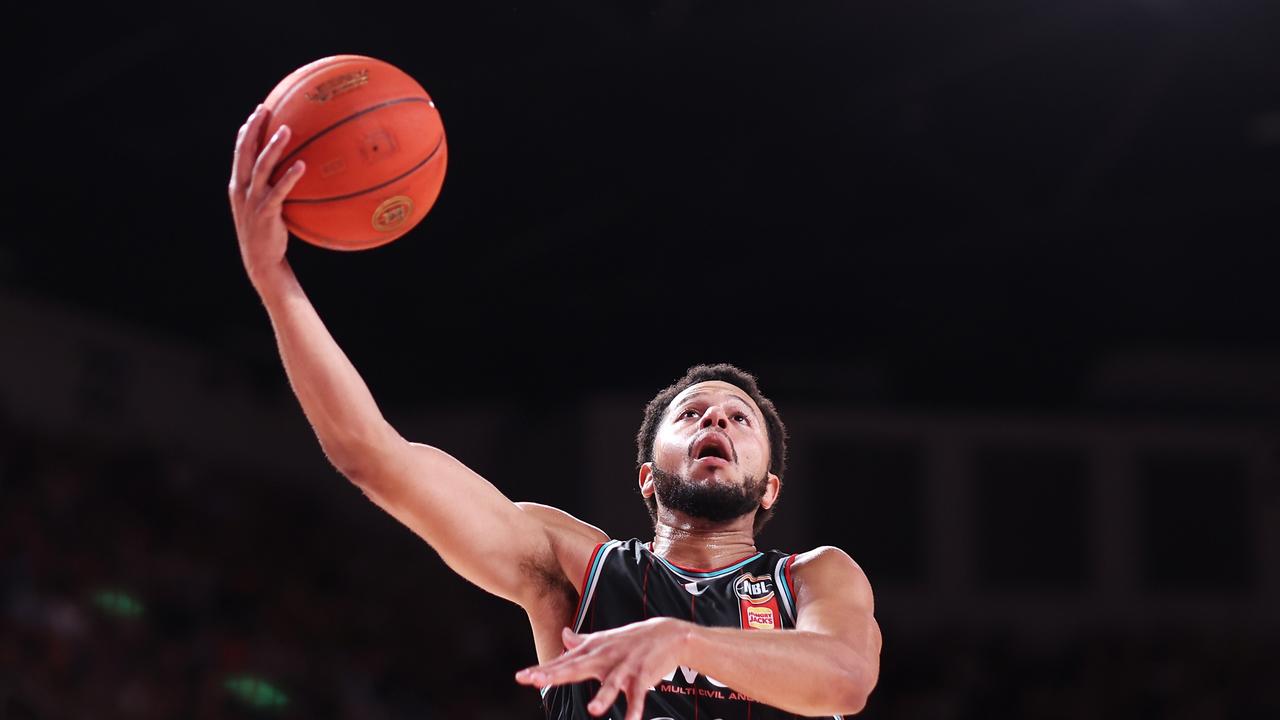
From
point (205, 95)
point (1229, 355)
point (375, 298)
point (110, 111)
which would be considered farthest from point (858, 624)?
point (1229, 355)

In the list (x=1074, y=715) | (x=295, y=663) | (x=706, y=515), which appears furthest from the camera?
(x=1074, y=715)

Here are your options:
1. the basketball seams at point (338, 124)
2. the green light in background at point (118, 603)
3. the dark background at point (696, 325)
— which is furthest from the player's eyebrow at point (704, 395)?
the green light in background at point (118, 603)

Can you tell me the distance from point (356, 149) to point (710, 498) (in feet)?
3.65

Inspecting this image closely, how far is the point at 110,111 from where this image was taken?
28.2 feet

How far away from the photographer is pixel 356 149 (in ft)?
8.59

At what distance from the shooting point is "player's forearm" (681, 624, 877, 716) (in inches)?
84.3

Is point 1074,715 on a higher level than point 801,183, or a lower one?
lower

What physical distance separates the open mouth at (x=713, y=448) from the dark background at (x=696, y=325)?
4664mm

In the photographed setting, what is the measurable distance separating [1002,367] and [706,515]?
11.0 m

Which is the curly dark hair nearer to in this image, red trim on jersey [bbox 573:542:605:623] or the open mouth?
the open mouth

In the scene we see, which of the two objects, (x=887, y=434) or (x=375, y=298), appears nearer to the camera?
(x=375, y=298)

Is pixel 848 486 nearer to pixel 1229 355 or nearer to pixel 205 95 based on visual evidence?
pixel 1229 355

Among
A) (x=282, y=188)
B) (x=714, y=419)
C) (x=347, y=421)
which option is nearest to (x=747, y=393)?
(x=714, y=419)

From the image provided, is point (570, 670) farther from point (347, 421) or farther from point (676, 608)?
point (676, 608)
